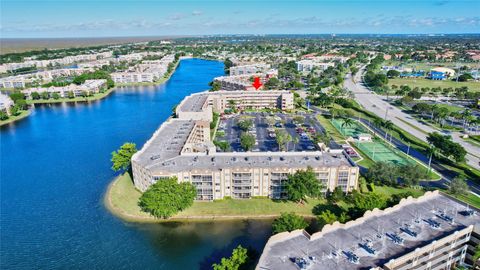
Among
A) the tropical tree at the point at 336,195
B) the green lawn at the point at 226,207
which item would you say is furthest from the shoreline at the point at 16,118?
the tropical tree at the point at 336,195

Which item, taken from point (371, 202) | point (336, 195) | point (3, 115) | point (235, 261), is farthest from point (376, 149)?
point (3, 115)

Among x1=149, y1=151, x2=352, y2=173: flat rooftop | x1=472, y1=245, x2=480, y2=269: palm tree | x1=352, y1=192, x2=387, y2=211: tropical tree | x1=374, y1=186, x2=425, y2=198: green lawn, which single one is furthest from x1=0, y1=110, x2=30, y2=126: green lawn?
x1=472, y1=245, x2=480, y2=269: palm tree

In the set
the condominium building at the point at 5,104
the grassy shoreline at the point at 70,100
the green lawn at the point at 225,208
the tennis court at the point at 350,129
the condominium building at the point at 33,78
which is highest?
the condominium building at the point at 33,78

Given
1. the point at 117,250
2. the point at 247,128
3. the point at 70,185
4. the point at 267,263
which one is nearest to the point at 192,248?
the point at 117,250

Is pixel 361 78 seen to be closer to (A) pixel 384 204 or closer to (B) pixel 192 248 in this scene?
(A) pixel 384 204

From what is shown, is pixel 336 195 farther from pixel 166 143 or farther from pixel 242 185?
pixel 166 143

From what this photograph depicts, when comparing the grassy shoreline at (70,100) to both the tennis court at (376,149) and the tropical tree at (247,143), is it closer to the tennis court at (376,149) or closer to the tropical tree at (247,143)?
the tropical tree at (247,143)
